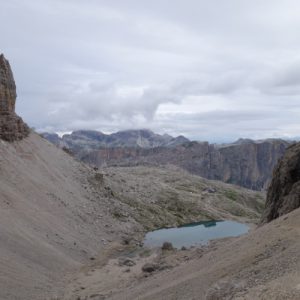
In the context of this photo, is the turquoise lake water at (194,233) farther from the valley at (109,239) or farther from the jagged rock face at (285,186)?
the jagged rock face at (285,186)

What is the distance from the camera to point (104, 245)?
221ft

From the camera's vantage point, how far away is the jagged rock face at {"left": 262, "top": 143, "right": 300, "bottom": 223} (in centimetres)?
4337

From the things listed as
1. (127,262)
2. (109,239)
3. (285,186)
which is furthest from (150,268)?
(109,239)

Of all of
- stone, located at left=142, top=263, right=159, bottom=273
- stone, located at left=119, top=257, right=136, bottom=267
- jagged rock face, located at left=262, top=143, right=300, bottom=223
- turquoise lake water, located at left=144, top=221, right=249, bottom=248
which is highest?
jagged rock face, located at left=262, top=143, right=300, bottom=223

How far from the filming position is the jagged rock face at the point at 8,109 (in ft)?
259

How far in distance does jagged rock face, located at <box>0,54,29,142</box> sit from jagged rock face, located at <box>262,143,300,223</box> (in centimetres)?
4694

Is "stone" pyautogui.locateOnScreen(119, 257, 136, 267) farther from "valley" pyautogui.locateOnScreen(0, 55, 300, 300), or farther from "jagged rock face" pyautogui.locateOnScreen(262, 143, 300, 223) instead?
"jagged rock face" pyautogui.locateOnScreen(262, 143, 300, 223)

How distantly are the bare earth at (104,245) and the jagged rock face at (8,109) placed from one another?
2209 mm

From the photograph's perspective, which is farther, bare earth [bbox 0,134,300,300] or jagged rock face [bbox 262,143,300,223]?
jagged rock face [bbox 262,143,300,223]

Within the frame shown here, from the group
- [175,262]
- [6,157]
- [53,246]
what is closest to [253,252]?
[175,262]

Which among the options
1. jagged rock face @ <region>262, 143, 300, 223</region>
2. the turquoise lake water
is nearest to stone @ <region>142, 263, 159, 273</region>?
jagged rock face @ <region>262, 143, 300, 223</region>

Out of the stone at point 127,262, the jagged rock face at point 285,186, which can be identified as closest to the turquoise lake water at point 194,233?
the stone at point 127,262

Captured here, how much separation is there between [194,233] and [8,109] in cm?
4240

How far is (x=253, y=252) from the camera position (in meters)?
30.6
